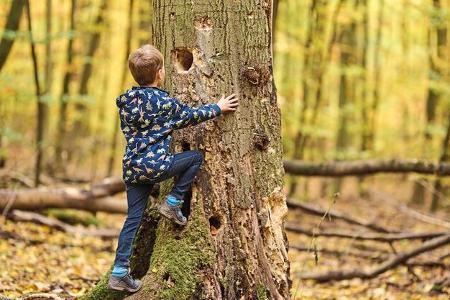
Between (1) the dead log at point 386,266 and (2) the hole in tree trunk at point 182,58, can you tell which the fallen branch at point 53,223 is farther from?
(2) the hole in tree trunk at point 182,58

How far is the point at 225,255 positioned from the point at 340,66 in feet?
43.8

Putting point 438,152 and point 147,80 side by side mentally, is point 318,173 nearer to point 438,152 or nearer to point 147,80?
point 438,152

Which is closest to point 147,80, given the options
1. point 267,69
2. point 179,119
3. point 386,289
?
point 179,119

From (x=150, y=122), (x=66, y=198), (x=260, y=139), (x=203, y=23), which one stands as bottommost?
(x=66, y=198)

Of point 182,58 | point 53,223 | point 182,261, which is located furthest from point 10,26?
point 182,261

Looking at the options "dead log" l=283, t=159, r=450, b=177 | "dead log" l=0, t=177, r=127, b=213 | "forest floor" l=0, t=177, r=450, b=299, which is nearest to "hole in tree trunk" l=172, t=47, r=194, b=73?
"forest floor" l=0, t=177, r=450, b=299

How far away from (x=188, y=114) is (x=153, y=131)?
0.27m

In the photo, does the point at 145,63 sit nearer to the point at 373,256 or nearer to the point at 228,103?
the point at 228,103

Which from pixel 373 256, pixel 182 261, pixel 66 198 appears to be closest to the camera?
pixel 182 261

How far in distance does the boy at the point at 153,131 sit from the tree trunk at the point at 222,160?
0.14 m

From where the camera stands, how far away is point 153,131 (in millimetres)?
3977

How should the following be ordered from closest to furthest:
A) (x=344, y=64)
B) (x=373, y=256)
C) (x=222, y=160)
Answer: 1. (x=222, y=160)
2. (x=373, y=256)
3. (x=344, y=64)

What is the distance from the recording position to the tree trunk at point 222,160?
163 inches

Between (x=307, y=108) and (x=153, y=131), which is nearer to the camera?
(x=153, y=131)
